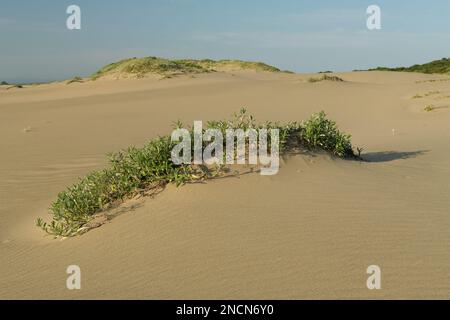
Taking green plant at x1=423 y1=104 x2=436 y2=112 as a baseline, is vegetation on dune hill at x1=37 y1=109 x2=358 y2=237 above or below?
below

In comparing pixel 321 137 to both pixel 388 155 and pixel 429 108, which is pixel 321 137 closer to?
pixel 388 155

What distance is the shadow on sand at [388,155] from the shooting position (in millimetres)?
6525

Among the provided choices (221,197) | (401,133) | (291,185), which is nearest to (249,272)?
(221,197)

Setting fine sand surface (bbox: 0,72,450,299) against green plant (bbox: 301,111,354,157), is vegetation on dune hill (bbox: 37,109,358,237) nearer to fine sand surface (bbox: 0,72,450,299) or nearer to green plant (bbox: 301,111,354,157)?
fine sand surface (bbox: 0,72,450,299)

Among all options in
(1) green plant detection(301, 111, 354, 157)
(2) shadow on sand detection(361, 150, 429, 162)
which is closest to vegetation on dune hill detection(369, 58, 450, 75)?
(2) shadow on sand detection(361, 150, 429, 162)

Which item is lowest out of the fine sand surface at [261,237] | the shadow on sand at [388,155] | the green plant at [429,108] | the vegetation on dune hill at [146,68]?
the fine sand surface at [261,237]

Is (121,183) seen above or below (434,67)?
below

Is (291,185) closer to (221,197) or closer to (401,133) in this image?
(221,197)

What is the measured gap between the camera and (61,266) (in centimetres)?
353

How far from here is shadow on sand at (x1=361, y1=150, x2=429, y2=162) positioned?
21.4ft

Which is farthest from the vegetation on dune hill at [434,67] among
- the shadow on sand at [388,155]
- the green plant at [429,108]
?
the shadow on sand at [388,155]

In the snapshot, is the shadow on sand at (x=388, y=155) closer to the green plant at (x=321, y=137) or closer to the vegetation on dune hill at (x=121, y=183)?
the green plant at (x=321, y=137)

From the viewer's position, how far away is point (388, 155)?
687 centimetres

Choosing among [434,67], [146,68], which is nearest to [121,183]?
[146,68]
